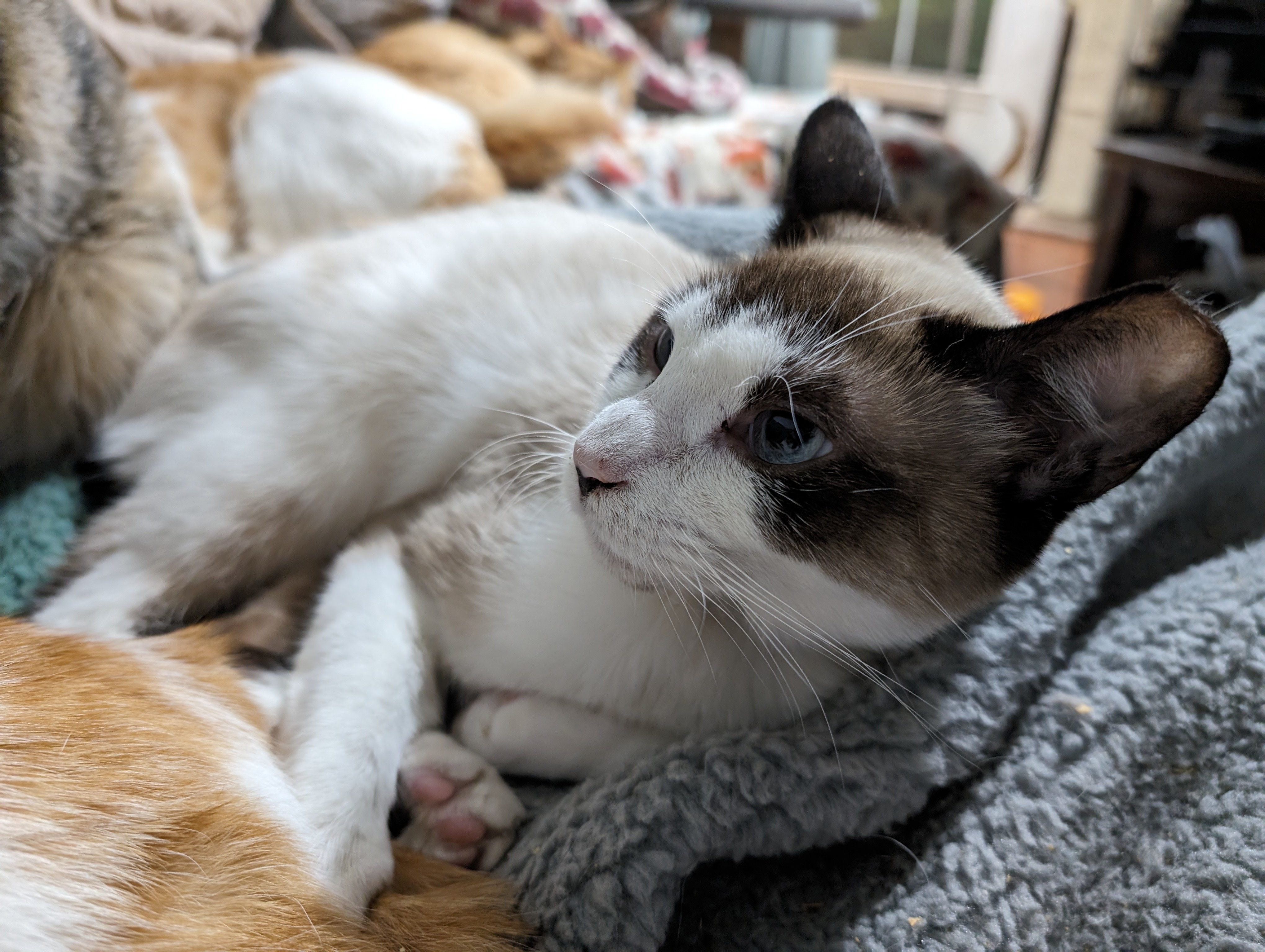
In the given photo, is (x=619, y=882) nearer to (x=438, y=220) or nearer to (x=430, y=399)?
(x=430, y=399)

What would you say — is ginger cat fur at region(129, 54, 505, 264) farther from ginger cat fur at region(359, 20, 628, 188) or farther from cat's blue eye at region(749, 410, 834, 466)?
cat's blue eye at region(749, 410, 834, 466)

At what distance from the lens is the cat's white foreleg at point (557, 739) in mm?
839

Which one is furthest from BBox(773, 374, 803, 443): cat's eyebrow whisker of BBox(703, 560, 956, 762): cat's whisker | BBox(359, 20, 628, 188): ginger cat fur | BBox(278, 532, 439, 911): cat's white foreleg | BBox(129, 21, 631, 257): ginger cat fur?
BBox(359, 20, 628, 188): ginger cat fur

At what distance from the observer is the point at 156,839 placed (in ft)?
1.89

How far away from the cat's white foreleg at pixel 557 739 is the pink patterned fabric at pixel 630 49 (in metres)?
2.81

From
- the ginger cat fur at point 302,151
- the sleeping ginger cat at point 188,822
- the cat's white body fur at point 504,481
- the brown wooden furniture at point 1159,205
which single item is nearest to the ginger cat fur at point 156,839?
the sleeping ginger cat at point 188,822

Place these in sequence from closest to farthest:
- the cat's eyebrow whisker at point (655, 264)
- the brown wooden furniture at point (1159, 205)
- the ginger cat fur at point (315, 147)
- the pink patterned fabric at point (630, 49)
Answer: the cat's eyebrow whisker at point (655, 264), the ginger cat fur at point (315, 147), the brown wooden furniture at point (1159, 205), the pink patterned fabric at point (630, 49)

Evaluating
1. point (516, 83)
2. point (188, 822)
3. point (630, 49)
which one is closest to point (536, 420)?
point (188, 822)

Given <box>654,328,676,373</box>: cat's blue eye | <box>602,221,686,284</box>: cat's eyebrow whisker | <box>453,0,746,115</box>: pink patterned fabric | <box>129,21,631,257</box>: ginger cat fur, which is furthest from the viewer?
<box>453,0,746,115</box>: pink patterned fabric

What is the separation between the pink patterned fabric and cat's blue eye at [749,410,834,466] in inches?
111

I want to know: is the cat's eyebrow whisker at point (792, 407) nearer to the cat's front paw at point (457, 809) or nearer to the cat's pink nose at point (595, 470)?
the cat's pink nose at point (595, 470)

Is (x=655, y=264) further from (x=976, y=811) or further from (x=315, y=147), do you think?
(x=315, y=147)

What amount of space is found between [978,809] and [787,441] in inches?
15.4

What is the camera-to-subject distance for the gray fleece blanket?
0.69 metres
